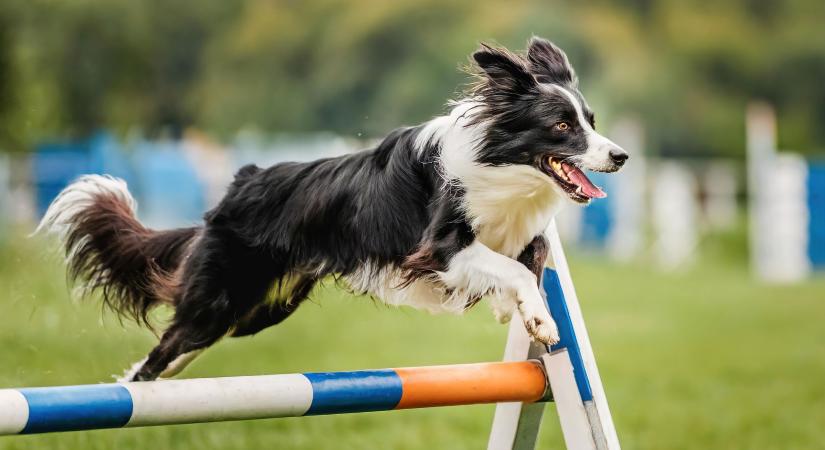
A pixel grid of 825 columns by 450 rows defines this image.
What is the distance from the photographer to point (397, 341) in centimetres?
1048

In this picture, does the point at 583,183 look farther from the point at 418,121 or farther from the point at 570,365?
the point at 418,121

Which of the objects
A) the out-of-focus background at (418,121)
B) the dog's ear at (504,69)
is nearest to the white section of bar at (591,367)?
the dog's ear at (504,69)

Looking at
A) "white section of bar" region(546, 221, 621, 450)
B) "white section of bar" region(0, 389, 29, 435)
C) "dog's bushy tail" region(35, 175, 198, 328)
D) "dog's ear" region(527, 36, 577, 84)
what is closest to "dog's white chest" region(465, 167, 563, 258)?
"white section of bar" region(546, 221, 621, 450)

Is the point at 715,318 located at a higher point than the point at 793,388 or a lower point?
lower

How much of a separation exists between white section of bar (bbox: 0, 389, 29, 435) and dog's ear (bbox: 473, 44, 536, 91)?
187cm

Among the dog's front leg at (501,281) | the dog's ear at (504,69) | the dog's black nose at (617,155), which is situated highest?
the dog's ear at (504,69)

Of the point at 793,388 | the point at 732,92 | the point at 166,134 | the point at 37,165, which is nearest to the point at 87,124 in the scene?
the point at 37,165

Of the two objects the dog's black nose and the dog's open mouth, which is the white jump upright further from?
the dog's black nose

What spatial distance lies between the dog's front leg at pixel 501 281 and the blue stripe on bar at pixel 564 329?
0.06m

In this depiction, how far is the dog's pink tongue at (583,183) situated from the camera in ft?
13.2

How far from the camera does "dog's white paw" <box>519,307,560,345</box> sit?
3.97 metres

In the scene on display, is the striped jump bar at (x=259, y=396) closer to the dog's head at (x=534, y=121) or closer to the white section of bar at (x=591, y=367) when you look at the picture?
the white section of bar at (x=591, y=367)

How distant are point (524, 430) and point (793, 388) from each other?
4.88 meters

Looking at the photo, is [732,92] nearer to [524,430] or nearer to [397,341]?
[397,341]
